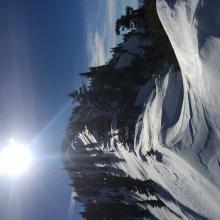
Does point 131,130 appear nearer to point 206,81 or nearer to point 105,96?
point 105,96

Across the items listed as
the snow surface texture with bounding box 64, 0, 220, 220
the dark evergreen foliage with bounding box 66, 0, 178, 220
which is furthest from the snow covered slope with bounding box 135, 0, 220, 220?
the dark evergreen foliage with bounding box 66, 0, 178, 220

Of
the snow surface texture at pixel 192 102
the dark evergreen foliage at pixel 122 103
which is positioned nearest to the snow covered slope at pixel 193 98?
the snow surface texture at pixel 192 102

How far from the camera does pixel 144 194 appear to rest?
44250 mm

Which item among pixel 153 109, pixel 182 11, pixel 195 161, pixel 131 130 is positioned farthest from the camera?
pixel 131 130

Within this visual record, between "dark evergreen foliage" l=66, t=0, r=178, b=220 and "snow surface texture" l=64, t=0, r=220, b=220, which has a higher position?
"dark evergreen foliage" l=66, t=0, r=178, b=220

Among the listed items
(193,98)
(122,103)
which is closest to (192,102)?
(193,98)

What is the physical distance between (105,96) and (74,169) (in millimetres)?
42141

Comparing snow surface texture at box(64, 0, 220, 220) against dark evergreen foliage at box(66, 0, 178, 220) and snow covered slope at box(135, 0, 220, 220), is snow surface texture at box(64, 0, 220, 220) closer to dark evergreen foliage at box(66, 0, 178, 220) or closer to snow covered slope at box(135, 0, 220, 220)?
snow covered slope at box(135, 0, 220, 220)

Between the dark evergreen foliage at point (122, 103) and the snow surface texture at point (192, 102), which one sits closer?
the snow surface texture at point (192, 102)

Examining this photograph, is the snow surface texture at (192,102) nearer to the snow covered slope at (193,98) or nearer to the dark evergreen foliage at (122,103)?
the snow covered slope at (193,98)

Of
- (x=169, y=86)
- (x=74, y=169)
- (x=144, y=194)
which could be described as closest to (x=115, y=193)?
(x=144, y=194)

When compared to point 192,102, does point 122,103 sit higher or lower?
higher

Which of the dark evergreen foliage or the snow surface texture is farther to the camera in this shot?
the dark evergreen foliage

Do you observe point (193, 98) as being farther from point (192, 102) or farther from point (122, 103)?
point (122, 103)
